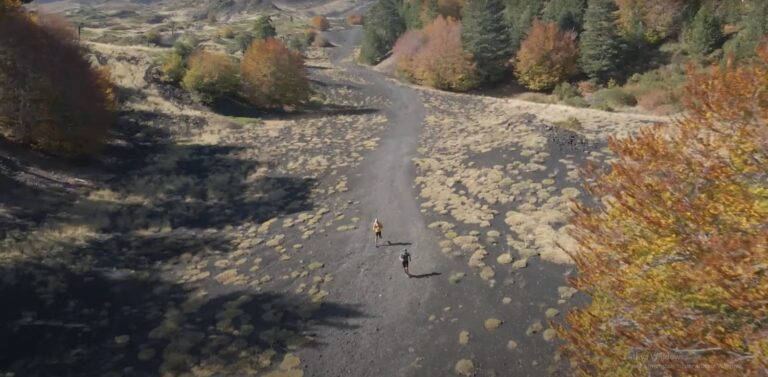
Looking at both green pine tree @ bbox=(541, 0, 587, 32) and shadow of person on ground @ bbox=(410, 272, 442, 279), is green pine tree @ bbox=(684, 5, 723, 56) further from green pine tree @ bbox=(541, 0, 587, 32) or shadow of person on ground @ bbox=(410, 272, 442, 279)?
shadow of person on ground @ bbox=(410, 272, 442, 279)

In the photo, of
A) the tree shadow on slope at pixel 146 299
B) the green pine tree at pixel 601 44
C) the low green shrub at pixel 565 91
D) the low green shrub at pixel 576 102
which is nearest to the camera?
the tree shadow on slope at pixel 146 299

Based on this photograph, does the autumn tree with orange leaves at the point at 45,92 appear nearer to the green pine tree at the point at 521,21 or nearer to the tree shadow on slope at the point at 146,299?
the tree shadow on slope at the point at 146,299

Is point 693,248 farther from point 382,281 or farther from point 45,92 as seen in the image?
point 45,92

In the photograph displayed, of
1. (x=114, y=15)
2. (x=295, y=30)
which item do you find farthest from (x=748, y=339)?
(x=114, y=15)

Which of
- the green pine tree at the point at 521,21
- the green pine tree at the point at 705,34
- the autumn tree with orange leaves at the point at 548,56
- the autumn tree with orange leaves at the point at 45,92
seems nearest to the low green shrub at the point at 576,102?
the autumn tree with orange leaves at the point at 548,56

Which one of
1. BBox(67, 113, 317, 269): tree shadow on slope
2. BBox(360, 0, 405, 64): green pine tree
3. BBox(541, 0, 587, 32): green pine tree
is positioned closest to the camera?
BBox(67, 113, 317, 269): tree shadow on slope

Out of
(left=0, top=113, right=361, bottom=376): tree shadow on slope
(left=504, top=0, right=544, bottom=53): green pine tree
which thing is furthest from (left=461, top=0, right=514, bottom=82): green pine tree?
(left=0, top=113, right=361, bottom=376): tree shadow on slope
